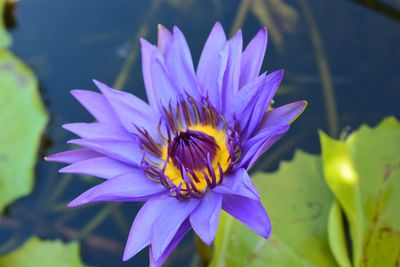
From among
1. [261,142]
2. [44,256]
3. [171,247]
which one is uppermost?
[261,142]

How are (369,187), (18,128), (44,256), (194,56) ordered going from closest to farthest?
1. (369,187)
2. (44,256)
3. (18,128)
4. (194,56)

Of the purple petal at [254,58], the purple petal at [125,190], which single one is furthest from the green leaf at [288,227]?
the purple petal at [254,58]

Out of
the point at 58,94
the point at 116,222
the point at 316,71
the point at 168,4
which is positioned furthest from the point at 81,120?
the point at 316,71

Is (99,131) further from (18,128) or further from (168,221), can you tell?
(18,128)

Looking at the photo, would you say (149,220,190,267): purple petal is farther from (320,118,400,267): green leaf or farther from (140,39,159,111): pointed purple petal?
(320,118,400,267): green leaf

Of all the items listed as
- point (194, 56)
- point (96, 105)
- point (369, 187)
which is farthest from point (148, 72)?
point (194, 56)

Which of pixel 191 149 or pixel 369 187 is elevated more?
pixel 191 149

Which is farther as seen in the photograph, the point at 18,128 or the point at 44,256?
the point at 18,128

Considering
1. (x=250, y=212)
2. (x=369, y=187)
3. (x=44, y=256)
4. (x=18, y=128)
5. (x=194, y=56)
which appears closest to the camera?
(x=250, y=212)
